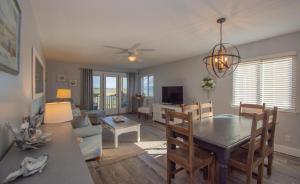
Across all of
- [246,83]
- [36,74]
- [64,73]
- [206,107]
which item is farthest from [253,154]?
[64,73]

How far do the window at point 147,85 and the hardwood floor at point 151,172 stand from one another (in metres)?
4.65

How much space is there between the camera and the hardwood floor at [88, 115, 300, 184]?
2182mm

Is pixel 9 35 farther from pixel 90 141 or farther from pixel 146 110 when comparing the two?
pixel 146 110

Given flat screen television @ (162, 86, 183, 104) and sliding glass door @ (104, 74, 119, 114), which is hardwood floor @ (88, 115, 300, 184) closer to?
flat screen television @ (162, 86, 183, 104)

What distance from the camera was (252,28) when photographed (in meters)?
2.75

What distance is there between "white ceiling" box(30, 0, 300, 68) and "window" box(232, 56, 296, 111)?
0.61 m

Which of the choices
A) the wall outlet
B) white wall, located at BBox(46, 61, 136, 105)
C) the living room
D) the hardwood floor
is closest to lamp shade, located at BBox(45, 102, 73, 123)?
the living room

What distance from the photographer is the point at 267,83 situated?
11.0 feet

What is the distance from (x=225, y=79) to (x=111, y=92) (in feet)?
16.9

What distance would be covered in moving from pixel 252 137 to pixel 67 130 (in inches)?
80.3

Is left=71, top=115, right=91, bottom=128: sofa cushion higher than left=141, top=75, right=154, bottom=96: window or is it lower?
lower

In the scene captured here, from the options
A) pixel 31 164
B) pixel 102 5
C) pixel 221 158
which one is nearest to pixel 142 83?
pixel 102 5

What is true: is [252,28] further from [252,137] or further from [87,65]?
[87,65]

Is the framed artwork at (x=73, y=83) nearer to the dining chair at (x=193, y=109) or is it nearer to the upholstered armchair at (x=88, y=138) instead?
the upholstered armchair at (x=88, y=138)
